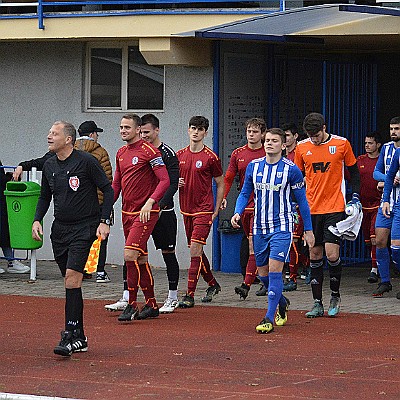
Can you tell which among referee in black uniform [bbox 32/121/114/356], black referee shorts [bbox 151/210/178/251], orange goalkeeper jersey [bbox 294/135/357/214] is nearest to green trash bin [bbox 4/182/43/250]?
black referee shorts [bbox 151/210/178/251]

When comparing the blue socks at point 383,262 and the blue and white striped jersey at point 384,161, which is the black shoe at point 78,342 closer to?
the blue socks at point 383,262

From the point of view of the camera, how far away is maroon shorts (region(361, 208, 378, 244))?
52.1 feet

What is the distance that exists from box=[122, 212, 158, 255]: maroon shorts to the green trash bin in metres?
3.99

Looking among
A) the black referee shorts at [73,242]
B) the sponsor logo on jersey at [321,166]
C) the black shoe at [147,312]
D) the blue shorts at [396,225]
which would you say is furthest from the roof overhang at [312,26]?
the black referee shorts at [73,242]

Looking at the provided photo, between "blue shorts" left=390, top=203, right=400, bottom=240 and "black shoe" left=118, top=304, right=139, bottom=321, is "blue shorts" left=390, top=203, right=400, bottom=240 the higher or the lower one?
the higher one

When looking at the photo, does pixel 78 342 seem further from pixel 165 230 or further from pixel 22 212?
pixel 22 212

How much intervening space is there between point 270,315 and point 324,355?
1.38 m

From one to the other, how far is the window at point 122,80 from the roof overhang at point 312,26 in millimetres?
2362

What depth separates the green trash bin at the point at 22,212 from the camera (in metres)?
15.9

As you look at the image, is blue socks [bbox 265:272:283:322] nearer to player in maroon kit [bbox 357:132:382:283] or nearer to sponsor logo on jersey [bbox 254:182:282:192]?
sponsor logo on jersey [bbox 254:182:282:192]

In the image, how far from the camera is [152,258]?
17.7 m

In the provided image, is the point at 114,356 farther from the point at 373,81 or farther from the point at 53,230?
the point at 373,81

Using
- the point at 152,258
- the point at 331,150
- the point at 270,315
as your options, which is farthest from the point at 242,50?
the point at 270,315

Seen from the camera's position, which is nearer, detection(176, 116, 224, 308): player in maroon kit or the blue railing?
detection(176, 116, 224, 308): player in maroon kit
